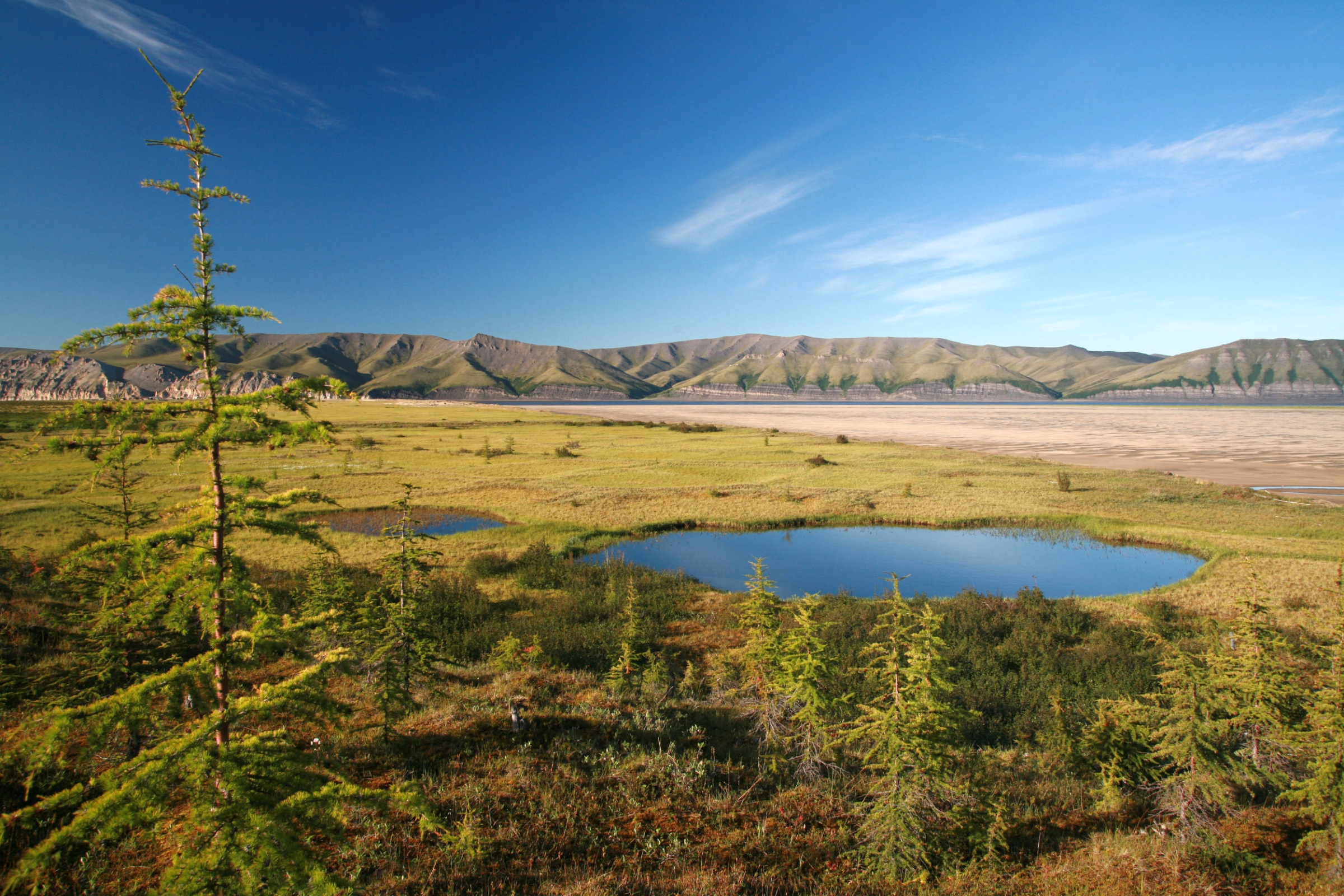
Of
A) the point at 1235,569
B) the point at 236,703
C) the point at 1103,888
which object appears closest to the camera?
the point at 236,703

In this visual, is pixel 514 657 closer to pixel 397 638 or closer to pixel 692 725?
pixel 397 638

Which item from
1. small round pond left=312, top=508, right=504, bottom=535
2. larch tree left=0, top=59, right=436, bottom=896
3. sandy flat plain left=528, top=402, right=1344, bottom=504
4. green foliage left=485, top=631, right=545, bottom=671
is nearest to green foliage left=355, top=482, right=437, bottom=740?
green foliage left=485, top=631, right=545, bottom=671

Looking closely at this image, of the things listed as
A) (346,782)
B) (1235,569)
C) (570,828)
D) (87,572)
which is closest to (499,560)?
(87,572)

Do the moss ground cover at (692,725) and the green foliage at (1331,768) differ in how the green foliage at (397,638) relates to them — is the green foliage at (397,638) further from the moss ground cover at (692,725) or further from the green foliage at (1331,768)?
the green foliage at (1331,768)

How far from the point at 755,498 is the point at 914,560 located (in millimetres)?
14589

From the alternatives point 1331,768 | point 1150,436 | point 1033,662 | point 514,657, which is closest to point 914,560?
point 1033,662

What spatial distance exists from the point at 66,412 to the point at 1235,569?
36.7 meters

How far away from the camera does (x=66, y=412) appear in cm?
439

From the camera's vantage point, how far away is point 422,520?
111ft

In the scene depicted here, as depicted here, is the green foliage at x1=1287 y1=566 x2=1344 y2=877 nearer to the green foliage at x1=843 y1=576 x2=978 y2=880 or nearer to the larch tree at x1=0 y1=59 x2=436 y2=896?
the green foliage at x1=843 y1=576 x2=978 y2=880

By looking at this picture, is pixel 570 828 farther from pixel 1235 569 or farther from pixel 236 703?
pixel 1235 569

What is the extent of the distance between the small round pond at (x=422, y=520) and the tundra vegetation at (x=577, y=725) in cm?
1107

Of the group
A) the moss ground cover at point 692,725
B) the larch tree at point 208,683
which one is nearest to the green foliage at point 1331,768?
the moss ground cover at point 692,725

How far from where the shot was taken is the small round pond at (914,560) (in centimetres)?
2552
